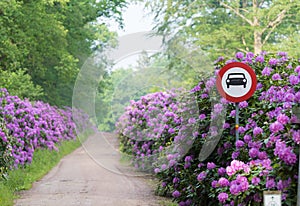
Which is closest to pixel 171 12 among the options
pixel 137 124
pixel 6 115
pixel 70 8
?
pixel 70 8

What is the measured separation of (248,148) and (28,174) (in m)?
8.85

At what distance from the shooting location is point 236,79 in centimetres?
816

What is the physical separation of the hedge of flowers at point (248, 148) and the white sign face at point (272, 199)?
0.34 meters

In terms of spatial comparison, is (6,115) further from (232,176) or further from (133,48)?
(232,176)

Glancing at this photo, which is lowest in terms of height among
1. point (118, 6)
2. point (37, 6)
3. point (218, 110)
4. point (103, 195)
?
point (103, 195)

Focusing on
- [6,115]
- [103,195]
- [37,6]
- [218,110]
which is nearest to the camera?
[218,110]

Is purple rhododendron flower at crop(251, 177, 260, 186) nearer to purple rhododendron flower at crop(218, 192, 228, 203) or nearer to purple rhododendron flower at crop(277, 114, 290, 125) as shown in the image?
purple rhododendron flower at crop(218, 192, 228, 203)

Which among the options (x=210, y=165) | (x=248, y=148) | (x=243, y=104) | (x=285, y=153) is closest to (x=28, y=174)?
(x=210, y=165)

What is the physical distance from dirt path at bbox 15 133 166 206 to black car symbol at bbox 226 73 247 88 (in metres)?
3.21

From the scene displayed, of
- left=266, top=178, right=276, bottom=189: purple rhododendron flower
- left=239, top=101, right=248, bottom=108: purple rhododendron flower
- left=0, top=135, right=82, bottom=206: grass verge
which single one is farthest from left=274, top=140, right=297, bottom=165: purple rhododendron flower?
left=0, top=135, right=82, bottom=206: grass verge

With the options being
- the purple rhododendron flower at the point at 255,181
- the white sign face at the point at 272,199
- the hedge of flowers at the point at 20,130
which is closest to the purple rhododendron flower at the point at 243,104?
the purple rhododendron flower at the point at 255,181

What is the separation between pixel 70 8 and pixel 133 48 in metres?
18.8

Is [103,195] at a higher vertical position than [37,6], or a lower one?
lower

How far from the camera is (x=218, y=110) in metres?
8.71
